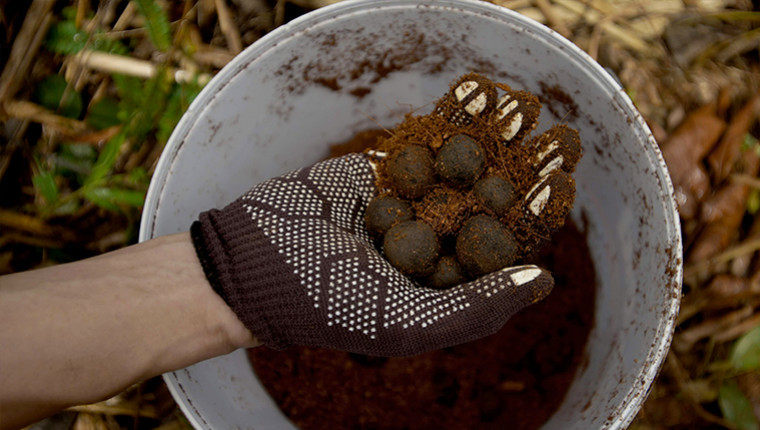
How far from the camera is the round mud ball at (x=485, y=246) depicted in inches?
39.9

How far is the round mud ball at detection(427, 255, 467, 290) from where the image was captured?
1.09m

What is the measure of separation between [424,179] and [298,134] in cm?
42

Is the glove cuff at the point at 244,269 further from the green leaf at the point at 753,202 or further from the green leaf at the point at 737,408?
the green leaf at the point at 753,202

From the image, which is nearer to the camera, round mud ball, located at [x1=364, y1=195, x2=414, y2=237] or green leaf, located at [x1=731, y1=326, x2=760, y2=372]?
round mud ball, located at [x1=364, y1=195, x2=414, y2=237]

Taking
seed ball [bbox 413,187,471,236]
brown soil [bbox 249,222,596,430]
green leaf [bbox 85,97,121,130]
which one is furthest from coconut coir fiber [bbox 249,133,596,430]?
green leaf [bbox 85,97,121,130]

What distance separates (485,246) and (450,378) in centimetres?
44

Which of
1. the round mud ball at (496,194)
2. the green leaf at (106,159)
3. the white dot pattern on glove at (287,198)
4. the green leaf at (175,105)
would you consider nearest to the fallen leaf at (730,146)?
the round mud ball at (496,194)

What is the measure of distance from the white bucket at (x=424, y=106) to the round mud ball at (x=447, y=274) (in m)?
0.38

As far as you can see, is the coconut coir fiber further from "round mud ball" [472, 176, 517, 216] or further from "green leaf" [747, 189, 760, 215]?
"green leaf" [747, 189, 760, 215]

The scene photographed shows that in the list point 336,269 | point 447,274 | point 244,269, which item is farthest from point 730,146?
point 244,269

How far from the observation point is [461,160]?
1.06 meters

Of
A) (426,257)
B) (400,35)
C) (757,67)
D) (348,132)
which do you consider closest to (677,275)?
(426,257)

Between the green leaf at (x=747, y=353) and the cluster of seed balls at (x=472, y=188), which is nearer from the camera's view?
the cluster of seed balls at (x=472, y=188)

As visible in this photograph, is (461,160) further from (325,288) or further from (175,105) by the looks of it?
(175,105)
